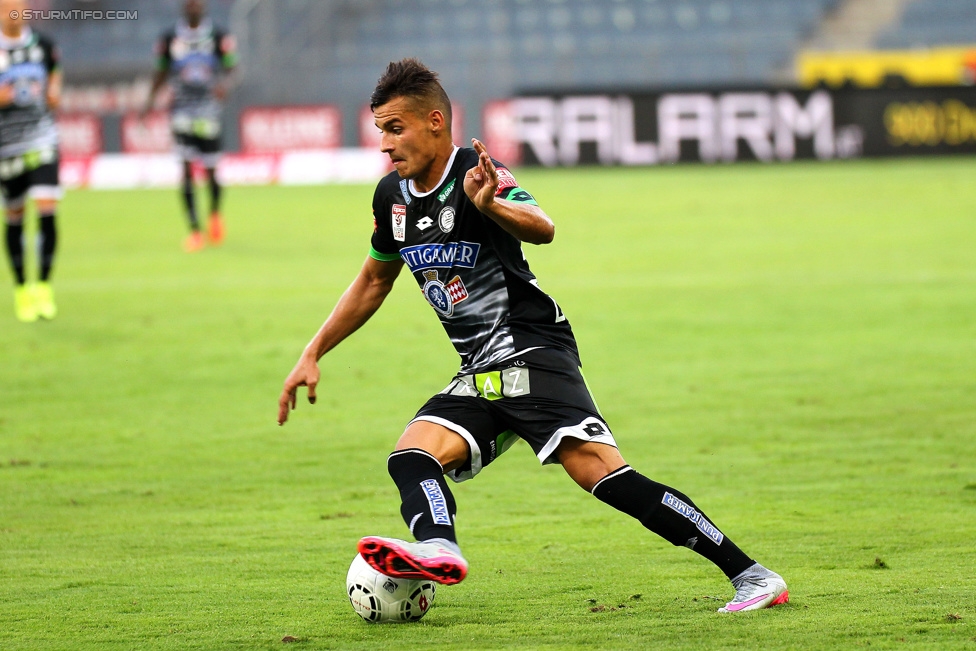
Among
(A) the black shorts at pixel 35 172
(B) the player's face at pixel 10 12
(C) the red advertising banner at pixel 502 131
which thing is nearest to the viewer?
(B) the player's face at pixel 10 12

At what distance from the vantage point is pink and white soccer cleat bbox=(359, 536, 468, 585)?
393 cm

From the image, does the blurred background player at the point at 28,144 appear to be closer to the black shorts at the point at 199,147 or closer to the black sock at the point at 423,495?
the black shorts at the point at 199,147

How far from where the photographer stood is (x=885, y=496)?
6086 mm

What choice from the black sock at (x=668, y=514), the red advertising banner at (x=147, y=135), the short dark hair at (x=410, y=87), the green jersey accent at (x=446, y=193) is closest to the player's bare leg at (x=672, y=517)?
the black sock at (x=668, y=514)

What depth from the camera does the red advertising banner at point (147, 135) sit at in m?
31.3

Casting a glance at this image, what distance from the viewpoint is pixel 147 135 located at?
3156 cm

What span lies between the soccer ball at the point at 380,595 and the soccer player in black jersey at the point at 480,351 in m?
0.22

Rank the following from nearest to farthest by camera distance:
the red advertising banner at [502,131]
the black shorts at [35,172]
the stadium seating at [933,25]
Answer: the black shorts at [35,172] < the red advertising banner at [502,131] < the stadium seating at [933,25]

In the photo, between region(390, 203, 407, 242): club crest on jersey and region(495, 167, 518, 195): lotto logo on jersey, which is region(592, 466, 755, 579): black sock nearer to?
region(495, 167, 518, 195): lotto logo on jersey

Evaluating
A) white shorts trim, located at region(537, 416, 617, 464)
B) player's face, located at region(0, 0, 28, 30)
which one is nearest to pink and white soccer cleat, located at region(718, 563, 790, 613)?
white shorts trim, located at region(537, 416, 617, 464)

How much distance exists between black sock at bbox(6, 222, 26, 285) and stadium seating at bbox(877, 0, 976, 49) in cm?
2563

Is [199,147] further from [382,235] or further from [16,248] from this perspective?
[382,235]

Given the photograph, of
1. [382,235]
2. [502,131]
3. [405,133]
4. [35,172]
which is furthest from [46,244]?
[502,131]

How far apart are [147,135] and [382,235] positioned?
Answer: 1103 inches
